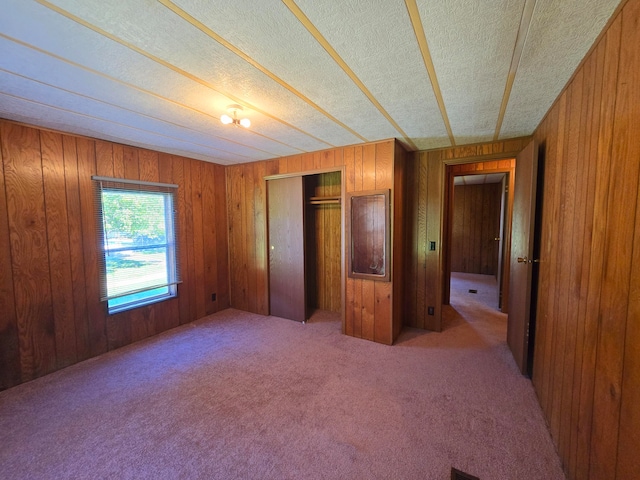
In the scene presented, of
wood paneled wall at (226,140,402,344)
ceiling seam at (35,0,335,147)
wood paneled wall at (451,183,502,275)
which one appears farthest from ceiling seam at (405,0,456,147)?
wood paneled wall at (451,183,502,275)

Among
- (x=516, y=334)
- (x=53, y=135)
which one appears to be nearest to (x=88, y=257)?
(x=53, y=135)

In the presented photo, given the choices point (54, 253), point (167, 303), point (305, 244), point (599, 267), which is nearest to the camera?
point (599, 267)

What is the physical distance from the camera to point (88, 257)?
2586mm

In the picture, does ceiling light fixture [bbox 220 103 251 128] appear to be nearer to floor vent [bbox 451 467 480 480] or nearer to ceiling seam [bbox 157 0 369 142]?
ceiling seam [bbox 157 0 369 142]

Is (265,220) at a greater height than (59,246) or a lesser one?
greater

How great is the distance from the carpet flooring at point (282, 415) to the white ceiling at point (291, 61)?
223cm

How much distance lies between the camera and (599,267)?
1.14 metres

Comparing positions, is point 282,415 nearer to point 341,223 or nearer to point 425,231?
point 341,223

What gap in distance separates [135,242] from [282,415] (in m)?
2.51

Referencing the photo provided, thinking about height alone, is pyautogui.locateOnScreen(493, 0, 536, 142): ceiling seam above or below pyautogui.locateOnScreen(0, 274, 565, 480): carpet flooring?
above

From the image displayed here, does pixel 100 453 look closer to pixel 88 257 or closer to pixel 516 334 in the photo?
pixel 88 257

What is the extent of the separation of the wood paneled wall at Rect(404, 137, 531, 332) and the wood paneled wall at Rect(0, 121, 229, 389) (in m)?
3.14

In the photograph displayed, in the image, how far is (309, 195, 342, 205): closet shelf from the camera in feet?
11.5

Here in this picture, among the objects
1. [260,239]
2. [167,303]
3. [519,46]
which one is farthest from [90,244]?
[519,46]
